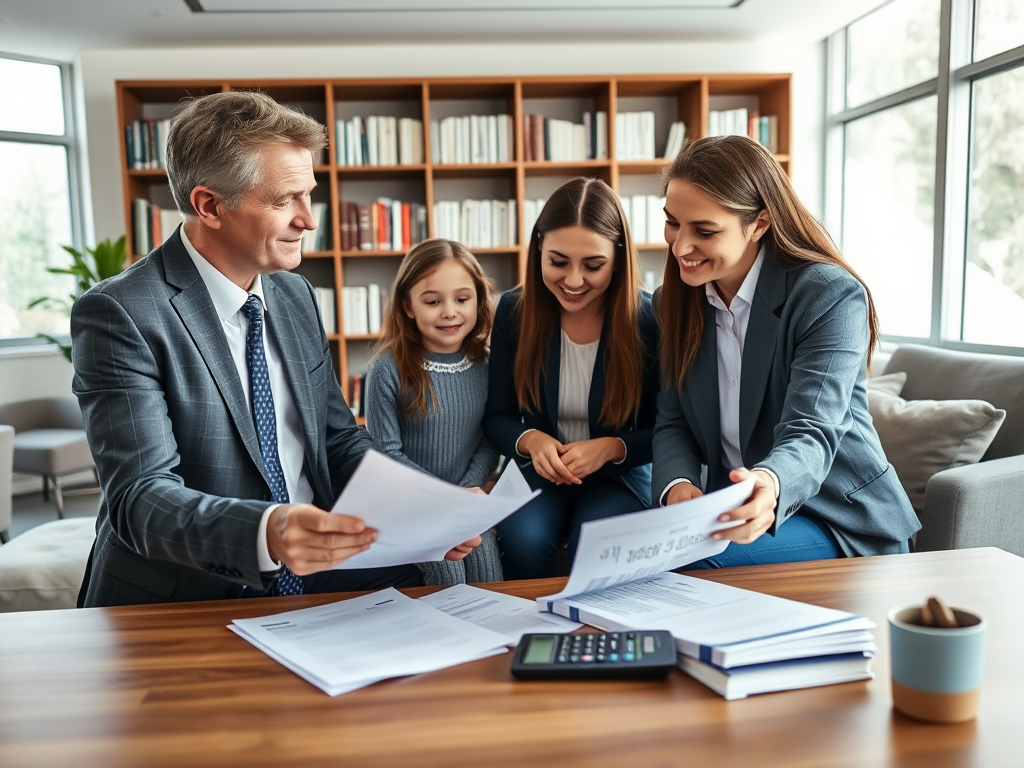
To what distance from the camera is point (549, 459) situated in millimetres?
1930

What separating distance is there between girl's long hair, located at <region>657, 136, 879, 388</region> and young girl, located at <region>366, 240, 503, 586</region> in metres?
0.68

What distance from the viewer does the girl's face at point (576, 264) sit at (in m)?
2.03

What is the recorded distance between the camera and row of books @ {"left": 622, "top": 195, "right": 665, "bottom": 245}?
514 centimetres

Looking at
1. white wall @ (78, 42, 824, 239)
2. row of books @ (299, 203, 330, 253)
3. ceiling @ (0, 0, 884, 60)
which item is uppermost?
ceiling @ (0, 0, 884, 60)

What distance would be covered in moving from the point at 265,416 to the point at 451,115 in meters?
4.20

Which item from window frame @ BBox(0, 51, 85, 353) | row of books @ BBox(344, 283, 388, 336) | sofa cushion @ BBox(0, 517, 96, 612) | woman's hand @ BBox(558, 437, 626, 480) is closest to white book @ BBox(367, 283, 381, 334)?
row of books @ BBox(344, 283, 388, 336)

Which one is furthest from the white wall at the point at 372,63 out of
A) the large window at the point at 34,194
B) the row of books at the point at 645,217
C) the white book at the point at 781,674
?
the white book at the point at 781,674

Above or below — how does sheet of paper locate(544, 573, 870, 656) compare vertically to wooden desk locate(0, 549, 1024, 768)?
above

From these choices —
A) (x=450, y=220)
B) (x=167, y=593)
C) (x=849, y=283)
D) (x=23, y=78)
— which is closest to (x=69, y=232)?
(x=23, y=78)

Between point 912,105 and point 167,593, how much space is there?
4.57 m

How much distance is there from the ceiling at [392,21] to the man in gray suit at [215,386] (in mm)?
3352

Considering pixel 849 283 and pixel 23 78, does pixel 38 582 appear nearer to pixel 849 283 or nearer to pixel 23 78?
pixel 849 283

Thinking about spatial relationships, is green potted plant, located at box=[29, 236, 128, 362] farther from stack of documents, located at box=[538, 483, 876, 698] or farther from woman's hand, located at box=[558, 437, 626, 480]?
stack of documents, located at box=[538, 483, 876, 698]

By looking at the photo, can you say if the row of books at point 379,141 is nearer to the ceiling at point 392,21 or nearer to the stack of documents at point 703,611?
the ceiling at point 392,21
